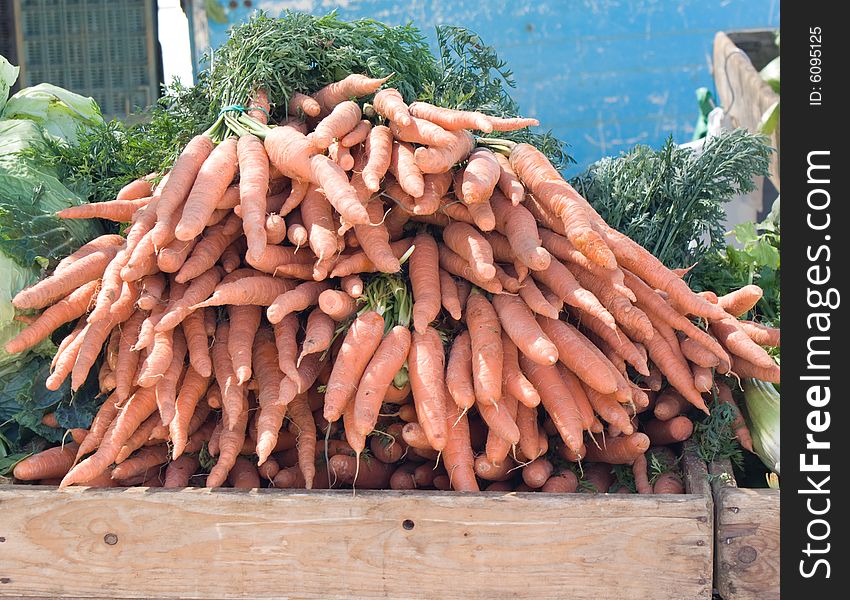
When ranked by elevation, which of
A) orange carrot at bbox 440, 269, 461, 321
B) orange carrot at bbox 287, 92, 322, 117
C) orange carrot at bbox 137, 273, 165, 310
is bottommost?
orange carrot at bbox 440, 269, 461, 321

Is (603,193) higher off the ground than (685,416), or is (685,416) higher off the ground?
(603,193)

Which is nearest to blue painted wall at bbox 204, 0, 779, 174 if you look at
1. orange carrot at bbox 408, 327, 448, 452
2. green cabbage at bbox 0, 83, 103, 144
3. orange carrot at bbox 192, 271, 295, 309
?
green cabbage at bbox 0, 83, 103, 144

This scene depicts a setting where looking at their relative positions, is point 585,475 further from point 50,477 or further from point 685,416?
point 50,477

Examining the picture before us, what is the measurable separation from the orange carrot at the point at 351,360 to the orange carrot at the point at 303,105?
616 mm

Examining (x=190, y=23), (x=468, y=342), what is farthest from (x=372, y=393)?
(x=190, y=23)

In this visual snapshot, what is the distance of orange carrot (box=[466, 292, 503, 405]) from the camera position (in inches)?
85.0

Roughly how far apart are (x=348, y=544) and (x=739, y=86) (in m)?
5.61

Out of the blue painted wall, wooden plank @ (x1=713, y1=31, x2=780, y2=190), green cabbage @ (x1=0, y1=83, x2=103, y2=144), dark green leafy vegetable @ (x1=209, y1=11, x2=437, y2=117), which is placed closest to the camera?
dark green leafy vegetable @ (x1=209, y1=11, x2=437, y2=117)

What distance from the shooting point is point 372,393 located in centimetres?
217

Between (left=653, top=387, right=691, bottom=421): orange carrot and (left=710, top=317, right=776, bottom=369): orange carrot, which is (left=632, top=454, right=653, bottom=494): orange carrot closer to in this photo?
(left=653, top=387, right=691, bottom=421): orange carrot

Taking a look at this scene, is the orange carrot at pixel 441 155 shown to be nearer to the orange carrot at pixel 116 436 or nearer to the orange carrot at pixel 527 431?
the orange carrot at pixel 527 431

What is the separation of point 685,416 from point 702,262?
80cm

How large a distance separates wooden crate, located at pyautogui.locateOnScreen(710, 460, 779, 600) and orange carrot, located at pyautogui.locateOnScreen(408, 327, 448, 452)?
68cm

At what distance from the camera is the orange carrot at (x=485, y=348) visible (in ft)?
7.08
